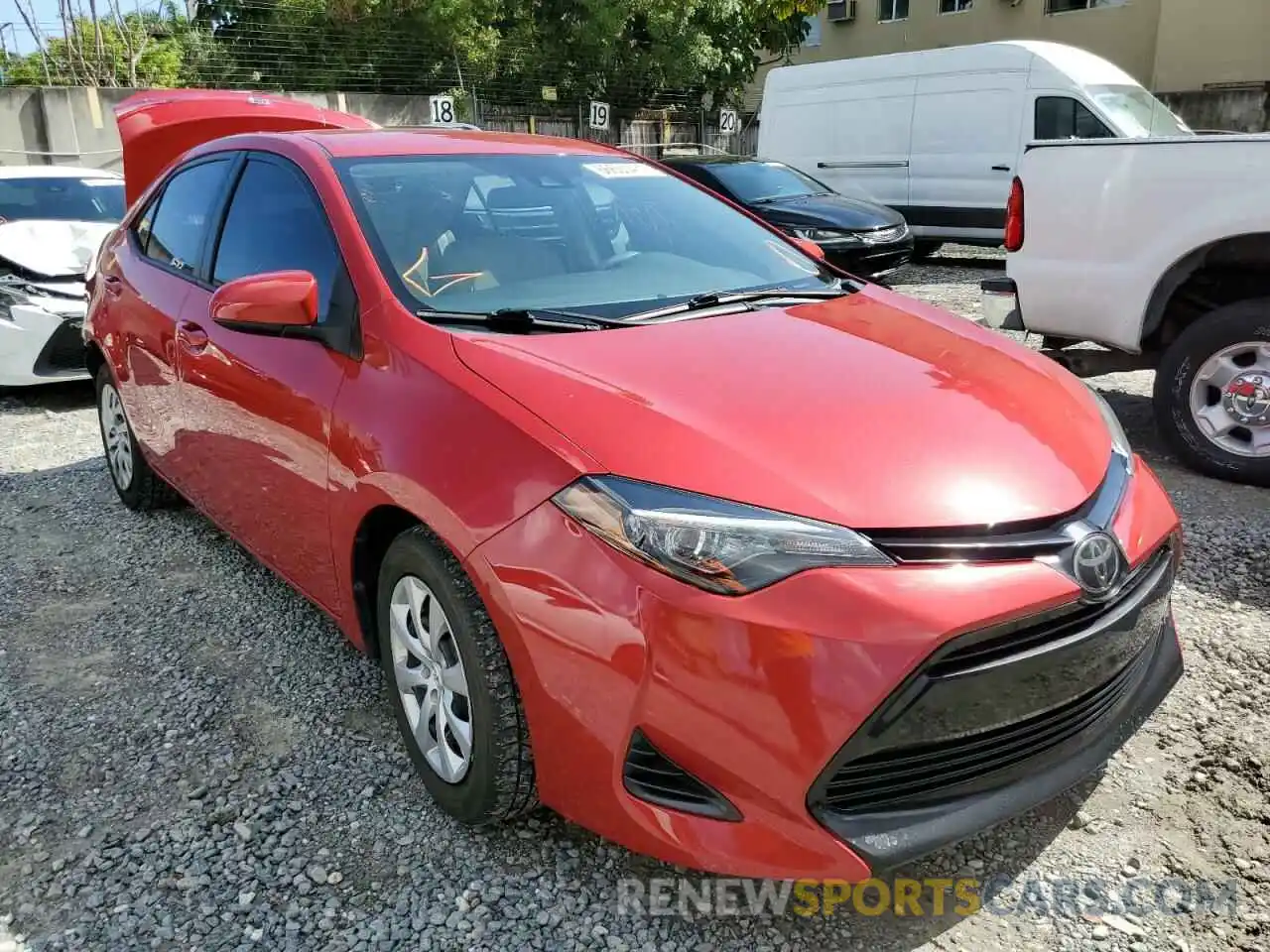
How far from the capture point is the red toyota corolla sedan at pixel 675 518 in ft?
5.91

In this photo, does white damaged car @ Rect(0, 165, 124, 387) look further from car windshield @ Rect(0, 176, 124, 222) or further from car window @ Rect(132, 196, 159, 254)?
car window @ Rect(132, 196, 159, 254)

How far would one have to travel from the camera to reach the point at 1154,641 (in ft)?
7.62

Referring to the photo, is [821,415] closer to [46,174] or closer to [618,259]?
[618,259]

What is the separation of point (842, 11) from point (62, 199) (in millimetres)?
25165

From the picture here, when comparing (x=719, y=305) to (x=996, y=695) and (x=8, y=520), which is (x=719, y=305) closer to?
(x=996, y=695)

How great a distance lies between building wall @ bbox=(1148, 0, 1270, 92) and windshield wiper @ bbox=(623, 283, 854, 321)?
21.4 metres

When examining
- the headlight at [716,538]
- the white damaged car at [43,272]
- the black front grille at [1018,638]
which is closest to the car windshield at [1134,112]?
the white damaged car at [43,272]

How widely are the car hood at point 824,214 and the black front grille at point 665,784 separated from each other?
8911mm

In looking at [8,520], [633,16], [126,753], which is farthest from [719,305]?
[633,16]

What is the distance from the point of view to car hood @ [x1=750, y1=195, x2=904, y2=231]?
407 inches

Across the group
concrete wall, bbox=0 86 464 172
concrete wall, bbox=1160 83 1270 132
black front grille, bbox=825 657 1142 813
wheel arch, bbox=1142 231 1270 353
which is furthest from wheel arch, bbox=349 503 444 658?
concrete wall, bbox=1160 83 1270 132

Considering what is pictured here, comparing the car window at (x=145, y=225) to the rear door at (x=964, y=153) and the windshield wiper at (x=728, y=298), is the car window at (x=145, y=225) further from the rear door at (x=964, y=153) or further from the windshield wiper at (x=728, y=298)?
the rear door at (x=964, y=153)

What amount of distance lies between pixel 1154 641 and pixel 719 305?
1.37m

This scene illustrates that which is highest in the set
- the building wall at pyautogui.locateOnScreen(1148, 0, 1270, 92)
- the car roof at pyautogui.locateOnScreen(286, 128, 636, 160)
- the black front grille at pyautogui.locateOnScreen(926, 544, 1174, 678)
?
the building wall at pyautogui.locateOnScreen(1148, 0, 1270, 92)
